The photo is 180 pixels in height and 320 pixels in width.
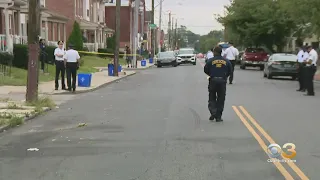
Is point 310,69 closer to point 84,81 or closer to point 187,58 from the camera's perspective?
point 84,81

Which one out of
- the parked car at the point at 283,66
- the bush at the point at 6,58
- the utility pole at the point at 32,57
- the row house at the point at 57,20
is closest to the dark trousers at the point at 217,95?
the utility pole at the point at 32,57

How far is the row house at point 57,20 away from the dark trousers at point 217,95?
55.2 feet

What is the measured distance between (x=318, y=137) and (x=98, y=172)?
15.6 ft

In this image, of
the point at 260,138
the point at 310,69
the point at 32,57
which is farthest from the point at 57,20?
the point at 260,138

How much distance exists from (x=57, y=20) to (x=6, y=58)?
64.5ft

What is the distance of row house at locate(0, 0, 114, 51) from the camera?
29234 millimetres

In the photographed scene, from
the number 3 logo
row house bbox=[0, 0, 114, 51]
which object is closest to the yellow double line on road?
the number 3 logo

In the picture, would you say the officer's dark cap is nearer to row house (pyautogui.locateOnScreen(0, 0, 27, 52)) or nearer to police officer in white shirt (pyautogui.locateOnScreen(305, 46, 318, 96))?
police officer in white shirt (pyautogui.locateOnScreen(305, 46, 318, 96))

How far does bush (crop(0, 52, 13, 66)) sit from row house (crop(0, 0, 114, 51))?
1.87 m

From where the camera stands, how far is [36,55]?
1430cm

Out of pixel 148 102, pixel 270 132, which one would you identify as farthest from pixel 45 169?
pixel 148 102

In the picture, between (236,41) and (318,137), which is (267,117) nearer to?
(318,137)

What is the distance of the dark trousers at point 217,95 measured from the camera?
11500 millimetres

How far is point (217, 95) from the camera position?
1167 cm
